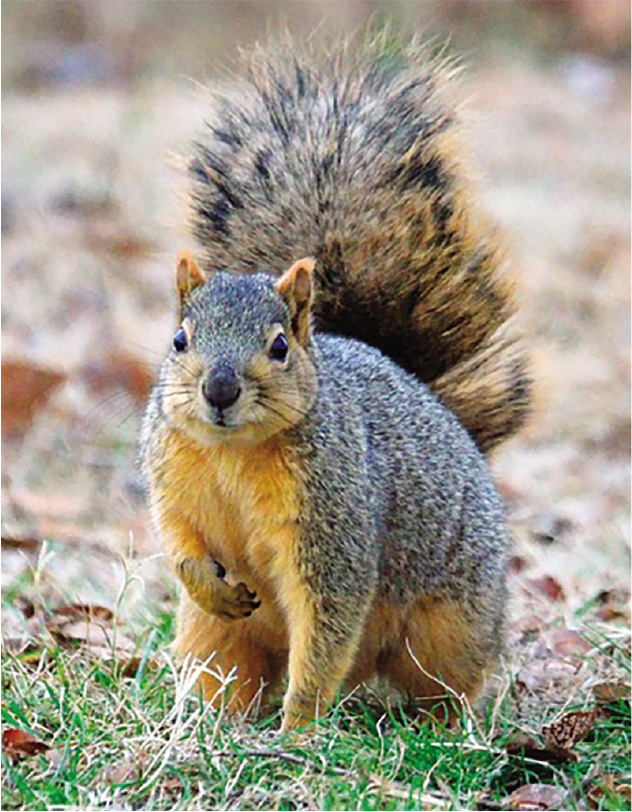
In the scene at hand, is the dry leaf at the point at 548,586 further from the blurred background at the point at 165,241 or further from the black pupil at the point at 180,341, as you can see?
the black pupil at the point at 180,341

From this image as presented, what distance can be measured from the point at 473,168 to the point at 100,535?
1.74m

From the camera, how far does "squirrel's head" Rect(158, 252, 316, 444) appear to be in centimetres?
332

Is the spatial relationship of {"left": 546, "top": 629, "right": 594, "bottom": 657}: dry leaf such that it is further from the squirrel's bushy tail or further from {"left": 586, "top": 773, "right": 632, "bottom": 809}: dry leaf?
{"left": 586, "top": 773, "right": 632, "bottom": 809}: dry leaf

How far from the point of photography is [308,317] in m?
3.62

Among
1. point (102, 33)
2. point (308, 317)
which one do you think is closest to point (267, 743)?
point (308, 317)

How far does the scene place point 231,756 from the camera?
3.41m

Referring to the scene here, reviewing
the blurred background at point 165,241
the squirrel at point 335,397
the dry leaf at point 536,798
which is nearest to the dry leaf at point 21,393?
the blurred background at point 165,241

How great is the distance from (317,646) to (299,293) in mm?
756

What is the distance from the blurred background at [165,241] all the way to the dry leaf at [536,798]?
135 centimetres

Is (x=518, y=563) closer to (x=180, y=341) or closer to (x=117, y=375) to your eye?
(x=117, y=375)

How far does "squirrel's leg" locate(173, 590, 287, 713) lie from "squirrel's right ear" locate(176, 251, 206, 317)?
0.70 meters

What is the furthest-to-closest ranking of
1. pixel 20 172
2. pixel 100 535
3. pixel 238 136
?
pixel 20 172 → pixel 100 535 → pixel 238 136

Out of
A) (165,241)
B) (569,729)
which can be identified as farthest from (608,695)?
(165,241)

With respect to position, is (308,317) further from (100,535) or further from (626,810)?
(100,535)
